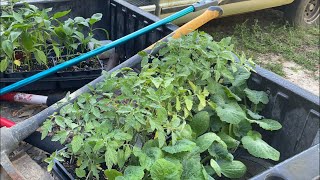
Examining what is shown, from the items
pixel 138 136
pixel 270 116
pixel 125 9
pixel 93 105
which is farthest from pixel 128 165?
pixel 125 9

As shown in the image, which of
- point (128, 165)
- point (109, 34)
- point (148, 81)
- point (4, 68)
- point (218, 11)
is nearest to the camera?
point (128, 165)

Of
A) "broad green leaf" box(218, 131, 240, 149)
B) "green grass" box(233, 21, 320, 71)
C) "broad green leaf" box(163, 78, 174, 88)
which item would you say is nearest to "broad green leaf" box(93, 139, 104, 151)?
"broad green leaf" box(163, 78, 174, 88)

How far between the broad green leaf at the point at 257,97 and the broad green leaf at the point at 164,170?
577 mm

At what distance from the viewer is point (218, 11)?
2127 millimetres

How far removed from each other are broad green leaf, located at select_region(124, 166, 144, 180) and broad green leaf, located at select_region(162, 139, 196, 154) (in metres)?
0.13

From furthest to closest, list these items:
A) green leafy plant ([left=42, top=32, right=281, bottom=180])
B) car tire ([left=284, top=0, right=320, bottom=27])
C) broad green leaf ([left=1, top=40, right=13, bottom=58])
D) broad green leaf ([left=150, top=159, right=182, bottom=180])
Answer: car tire ([left=284, top=0, right=320, bottom=27]), broad green leaf ([left=1, top=40, right=13, bottom=58]), green leafy plant ([left=42, top=32, right=281, bottom=180]), broad green leaf ([left=150, top=159, right=182, bottom=180])

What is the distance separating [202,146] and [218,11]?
94 centimetres

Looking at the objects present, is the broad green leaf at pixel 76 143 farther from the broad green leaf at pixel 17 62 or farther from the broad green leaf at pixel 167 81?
the broad green leaf at pixel 17 62

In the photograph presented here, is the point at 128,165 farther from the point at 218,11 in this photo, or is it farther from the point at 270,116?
the point at 218,11

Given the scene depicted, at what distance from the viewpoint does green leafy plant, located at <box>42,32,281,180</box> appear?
1.32 metres

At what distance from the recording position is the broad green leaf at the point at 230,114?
61.9 inches

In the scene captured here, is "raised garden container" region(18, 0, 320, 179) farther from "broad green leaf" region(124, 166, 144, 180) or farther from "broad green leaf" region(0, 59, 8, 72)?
"broad green leaf" region(0, 59, 8, 72)

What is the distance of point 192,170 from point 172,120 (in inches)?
7.7

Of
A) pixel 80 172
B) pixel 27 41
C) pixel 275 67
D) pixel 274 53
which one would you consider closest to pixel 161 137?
pixel 80 172
